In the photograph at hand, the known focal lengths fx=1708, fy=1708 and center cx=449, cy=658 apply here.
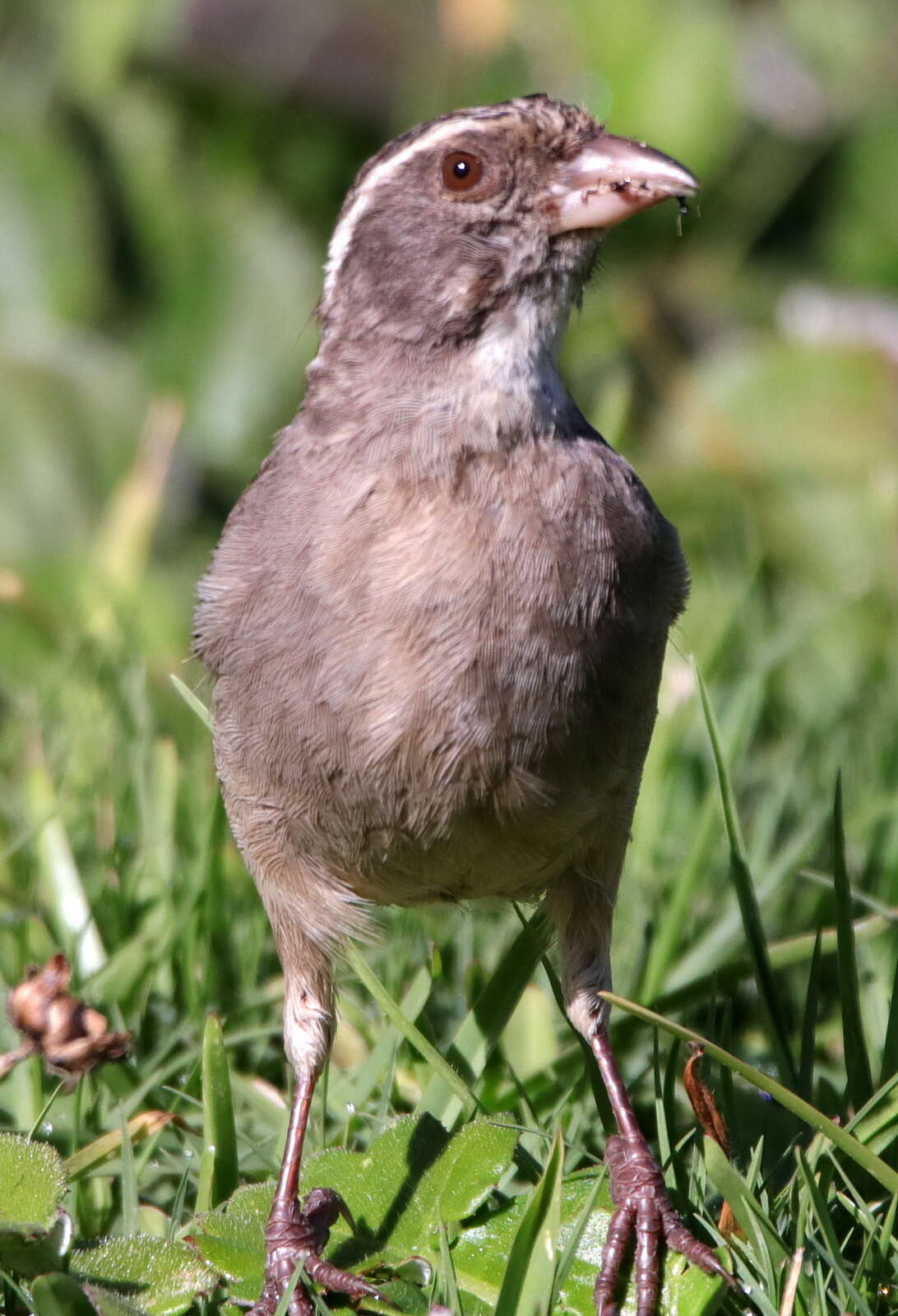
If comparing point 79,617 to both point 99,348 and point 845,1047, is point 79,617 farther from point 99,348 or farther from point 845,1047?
point 845,1047

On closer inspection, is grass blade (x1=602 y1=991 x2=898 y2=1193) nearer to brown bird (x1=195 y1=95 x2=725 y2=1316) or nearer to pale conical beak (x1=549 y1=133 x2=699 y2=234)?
brown bird (x1=195 y1=95 x2=725 y2=1316)

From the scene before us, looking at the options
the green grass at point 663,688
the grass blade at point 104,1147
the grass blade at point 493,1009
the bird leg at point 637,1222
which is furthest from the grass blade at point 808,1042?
the grass blade at point 104,1147

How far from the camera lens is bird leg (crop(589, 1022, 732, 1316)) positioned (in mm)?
2916

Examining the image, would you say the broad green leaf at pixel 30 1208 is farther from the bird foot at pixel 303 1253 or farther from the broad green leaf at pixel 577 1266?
the broad green leaf at pixel 577 1266

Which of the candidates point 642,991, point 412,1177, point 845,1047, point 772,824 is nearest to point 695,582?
point 772,824

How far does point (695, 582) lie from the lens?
612 cm

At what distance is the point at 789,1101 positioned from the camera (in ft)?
8.77

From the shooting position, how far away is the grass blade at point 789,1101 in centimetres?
266

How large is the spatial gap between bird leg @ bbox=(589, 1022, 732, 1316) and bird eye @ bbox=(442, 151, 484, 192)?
1730mm

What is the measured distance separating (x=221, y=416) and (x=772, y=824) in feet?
11.7

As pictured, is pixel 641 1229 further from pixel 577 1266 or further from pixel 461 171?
pixel 461 171

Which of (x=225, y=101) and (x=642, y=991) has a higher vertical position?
(x=225, y=101)

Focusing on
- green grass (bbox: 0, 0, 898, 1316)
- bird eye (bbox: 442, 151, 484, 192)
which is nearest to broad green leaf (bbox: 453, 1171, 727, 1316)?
green grass (bbox: 0, 0, 898, 1316)

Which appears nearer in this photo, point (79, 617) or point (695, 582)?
point (79, 617)
